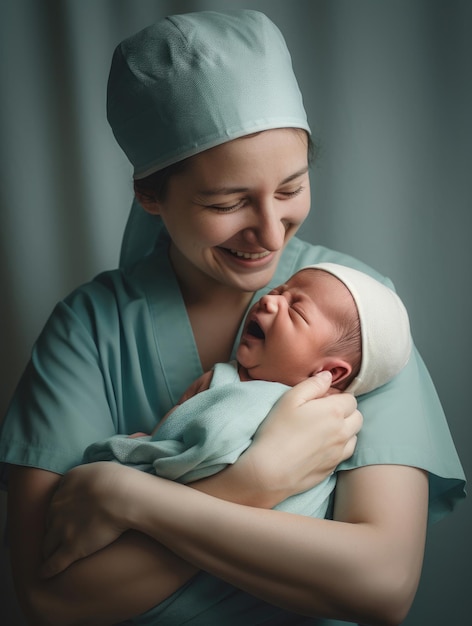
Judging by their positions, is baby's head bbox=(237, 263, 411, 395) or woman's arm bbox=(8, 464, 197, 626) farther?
baby's head bbox=(237, 263, 411, 395)

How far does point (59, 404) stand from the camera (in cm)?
137

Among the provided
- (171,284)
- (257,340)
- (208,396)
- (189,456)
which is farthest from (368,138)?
(189,456)

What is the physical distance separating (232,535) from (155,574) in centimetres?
16

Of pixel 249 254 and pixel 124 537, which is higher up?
pixel 249 254

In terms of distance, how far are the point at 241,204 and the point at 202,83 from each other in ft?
0.73

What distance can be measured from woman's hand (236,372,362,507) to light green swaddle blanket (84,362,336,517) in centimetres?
3

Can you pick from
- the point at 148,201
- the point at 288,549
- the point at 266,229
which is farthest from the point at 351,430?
the point at 148,201

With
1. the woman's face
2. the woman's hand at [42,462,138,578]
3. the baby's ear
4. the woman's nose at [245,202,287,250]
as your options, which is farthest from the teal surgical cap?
the woman's hand at [42,462,138,578]

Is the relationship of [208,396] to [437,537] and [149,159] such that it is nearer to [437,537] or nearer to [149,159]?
[149,159]

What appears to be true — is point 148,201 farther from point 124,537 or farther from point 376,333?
point 124,537

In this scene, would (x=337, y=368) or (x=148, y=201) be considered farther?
(x=148, y=201)

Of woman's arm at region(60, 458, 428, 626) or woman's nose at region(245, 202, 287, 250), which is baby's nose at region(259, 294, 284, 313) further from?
woman's arm at region(60, 458, 428, 626)

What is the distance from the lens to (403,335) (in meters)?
1.34

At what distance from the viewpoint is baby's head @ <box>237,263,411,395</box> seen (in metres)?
1.31
